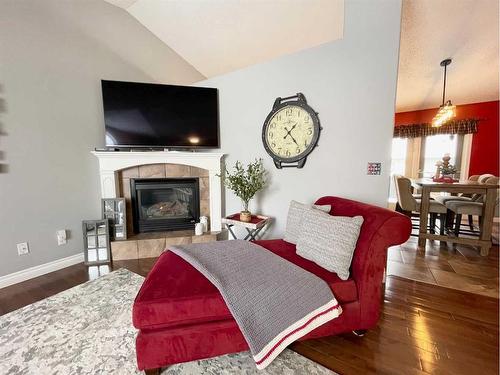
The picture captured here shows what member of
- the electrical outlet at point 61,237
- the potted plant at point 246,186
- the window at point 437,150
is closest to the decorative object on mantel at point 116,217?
the electrical outlet at point 61,237

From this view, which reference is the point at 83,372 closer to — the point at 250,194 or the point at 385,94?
A: the point at 250,194

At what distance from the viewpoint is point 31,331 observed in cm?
150

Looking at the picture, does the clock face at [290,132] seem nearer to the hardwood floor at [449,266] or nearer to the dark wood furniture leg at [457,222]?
the hardwood floor at [449,266]

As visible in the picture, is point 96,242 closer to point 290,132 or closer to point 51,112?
point 51,112

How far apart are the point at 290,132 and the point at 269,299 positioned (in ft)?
5.96

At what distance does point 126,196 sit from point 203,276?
2.02 metres

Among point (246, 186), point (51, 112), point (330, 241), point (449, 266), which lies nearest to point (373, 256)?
point (330, 241)

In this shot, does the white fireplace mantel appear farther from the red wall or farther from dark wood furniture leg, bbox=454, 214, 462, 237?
the red wall

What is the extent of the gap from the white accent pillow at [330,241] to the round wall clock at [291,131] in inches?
39.0

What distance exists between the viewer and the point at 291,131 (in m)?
2.47

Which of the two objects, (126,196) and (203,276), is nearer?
(203,276)

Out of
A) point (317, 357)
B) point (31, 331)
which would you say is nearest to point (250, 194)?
point (317, 357)

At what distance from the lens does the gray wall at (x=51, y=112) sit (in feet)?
6.65

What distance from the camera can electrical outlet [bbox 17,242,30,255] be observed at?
212 centimetres
